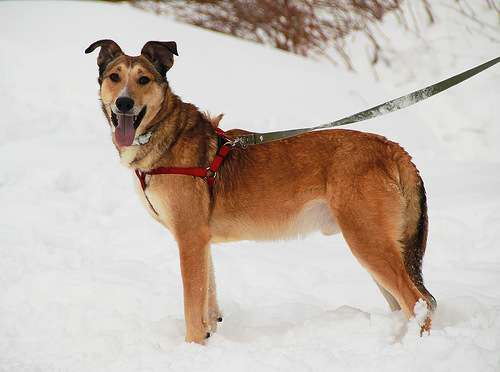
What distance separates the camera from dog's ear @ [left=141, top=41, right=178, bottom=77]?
154 inches

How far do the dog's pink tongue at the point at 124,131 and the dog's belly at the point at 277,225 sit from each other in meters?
0.85

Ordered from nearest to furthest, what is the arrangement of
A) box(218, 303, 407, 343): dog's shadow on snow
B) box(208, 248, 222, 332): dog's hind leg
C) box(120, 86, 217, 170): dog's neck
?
box(218, 303, 407, 343): dog's shadow on snow
box(120, 86, 217, 170): dog's neck
box(208, 248, 222, 332): dog's hind leg

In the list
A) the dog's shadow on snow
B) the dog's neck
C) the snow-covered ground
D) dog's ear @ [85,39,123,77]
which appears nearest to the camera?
the snow-covered ground

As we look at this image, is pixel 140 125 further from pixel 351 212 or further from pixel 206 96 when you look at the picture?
pixel 206 96

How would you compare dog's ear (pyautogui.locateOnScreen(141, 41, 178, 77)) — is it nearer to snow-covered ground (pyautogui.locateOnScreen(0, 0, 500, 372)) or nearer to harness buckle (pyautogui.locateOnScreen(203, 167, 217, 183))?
harness buckle (pyautogui.locateOnScreen(203, 167, 217, 183))

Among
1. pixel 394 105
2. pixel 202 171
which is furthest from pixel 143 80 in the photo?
pixel 394 105

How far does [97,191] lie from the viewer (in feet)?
21.9

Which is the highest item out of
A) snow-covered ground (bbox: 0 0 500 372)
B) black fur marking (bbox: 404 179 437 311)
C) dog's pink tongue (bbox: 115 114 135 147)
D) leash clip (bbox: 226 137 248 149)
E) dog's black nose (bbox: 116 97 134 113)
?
dog's black nose (bbox: 116 97 134 113)

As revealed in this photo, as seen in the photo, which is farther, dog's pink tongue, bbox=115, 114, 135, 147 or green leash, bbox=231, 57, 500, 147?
dog's pink tongue, bbox=115, 114, 135, 147

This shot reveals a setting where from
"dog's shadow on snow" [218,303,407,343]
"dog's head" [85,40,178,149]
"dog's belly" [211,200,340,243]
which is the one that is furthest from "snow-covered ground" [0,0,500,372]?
"dog's head" [85,40,178,149]

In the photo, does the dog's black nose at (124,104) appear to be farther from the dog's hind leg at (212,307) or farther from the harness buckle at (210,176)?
the dog's hind leg at (212,307)

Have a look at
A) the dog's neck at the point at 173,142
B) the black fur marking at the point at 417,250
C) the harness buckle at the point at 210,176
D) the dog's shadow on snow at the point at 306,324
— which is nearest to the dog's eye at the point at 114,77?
the dog's neck at the point at 173,142

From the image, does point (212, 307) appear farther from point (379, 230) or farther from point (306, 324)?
point (379, 230)

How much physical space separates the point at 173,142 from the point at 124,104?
458 mm
